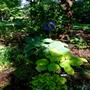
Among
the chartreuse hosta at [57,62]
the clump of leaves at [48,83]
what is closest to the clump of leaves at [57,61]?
the chartreuse hosta at [57,62]

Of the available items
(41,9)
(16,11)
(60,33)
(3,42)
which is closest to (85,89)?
(3,42)

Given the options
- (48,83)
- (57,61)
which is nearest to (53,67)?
(57,61)

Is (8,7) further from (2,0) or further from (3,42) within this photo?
(3,42)

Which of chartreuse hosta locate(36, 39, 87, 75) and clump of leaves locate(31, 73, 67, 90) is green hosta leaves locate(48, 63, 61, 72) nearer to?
chartreuse hosta locate(36, 39, 87, 75)

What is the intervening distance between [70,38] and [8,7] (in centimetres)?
580

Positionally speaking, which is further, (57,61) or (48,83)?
(57,61)

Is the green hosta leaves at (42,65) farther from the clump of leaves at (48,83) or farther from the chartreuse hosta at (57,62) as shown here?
the clump of leaves at (48,83)

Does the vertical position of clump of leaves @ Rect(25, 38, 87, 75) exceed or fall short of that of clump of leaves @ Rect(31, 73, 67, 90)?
it exceeds it

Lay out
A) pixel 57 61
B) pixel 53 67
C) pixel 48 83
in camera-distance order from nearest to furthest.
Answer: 1. pixel 48 83
2. pixel 53 67
3. pixel 57 61

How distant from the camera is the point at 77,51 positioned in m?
8.68

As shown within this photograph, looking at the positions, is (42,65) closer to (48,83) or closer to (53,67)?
(53,67)

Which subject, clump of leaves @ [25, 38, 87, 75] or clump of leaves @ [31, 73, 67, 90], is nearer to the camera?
clump of leaves @ [31, 73, 67, 90]

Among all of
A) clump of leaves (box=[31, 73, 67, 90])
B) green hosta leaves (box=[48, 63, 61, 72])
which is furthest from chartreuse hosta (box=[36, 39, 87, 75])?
clump of leaves (box=[31, 73, 67, 90])

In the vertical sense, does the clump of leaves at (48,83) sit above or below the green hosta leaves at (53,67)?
below
